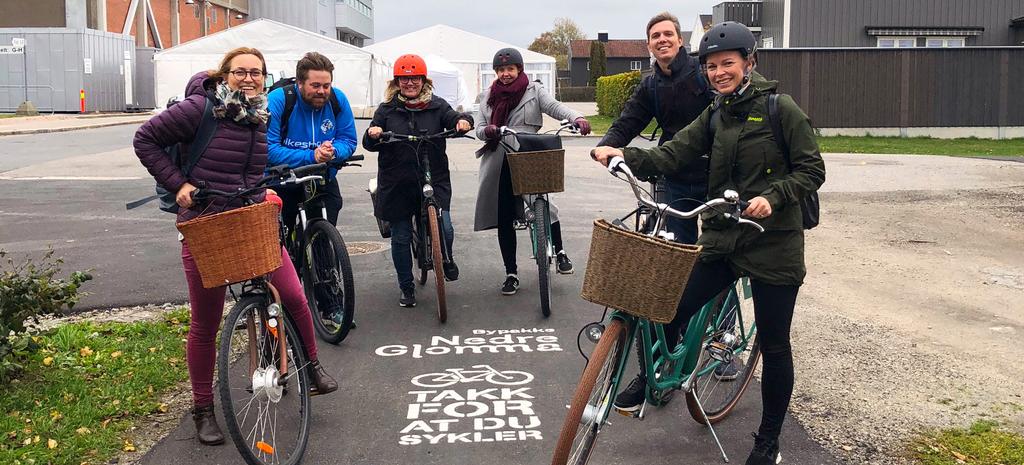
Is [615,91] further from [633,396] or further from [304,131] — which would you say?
[633,396]

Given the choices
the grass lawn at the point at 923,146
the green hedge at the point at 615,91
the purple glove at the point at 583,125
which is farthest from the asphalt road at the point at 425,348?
the green hedge at the point at 615,91

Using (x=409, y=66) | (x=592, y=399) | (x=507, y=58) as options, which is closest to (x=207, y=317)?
(x=592, y=399)

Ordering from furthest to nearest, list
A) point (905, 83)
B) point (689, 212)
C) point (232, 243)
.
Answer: point (905, 83)
point (232, 243)
point (689, 212)

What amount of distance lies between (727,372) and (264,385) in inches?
88.5

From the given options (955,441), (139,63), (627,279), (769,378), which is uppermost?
(139,63)

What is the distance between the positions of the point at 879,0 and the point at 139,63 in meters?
32.4

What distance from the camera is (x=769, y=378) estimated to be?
4238mm

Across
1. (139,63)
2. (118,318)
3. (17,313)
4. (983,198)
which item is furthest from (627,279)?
(139,63)

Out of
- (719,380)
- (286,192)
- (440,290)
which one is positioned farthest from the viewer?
(440,290)

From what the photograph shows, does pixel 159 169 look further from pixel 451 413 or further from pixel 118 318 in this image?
pixel 118 318

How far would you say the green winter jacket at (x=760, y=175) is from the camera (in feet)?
13.2

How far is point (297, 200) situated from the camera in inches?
256

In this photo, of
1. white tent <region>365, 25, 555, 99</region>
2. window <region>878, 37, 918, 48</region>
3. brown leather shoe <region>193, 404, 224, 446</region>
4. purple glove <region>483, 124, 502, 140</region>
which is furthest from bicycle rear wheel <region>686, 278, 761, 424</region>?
white tent <region>365, 25, 555, 99</region>

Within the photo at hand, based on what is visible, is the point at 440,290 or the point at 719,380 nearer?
the point at 719,380
